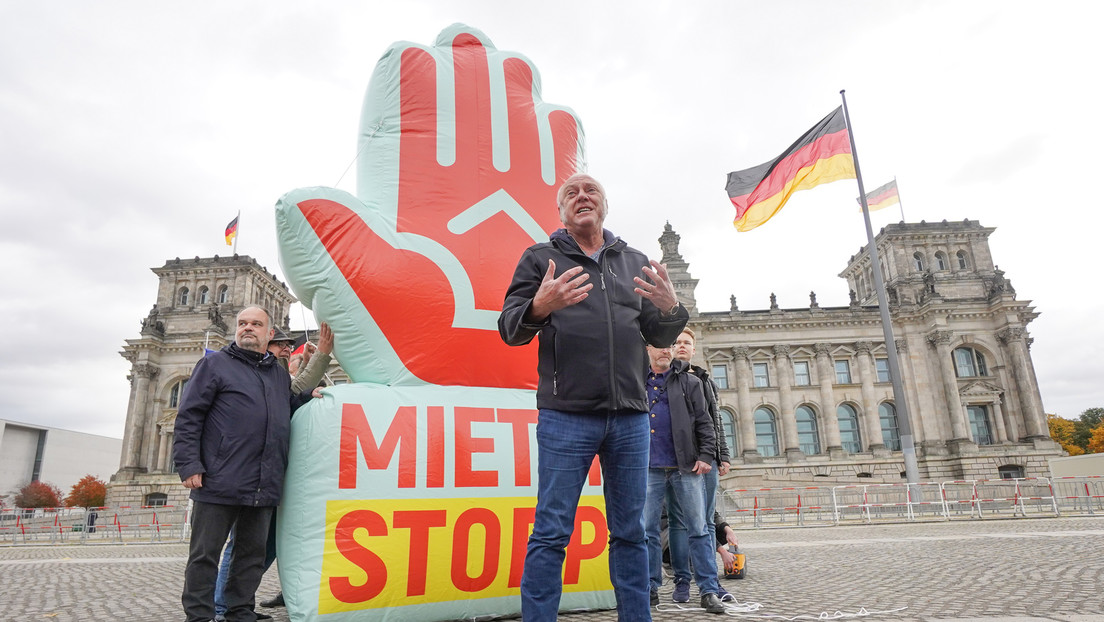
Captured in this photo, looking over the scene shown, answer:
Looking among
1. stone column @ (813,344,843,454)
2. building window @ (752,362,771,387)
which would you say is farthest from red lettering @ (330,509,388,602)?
stone column @ (813,344,843,454)

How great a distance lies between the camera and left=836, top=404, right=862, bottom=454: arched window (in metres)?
42.4

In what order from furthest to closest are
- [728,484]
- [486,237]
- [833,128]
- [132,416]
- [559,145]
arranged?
[132,416] < [728,484] < [833,128] < [559,145] < [486,237]

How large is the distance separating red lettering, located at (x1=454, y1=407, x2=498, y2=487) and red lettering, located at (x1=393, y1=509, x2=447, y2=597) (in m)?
0.26

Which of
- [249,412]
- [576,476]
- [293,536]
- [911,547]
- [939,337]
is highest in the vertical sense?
[939,337]

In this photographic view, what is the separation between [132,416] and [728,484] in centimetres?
4136

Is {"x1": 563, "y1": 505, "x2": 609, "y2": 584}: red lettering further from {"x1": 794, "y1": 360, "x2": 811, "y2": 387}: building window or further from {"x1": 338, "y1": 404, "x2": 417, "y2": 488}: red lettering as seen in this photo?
{"x1": 794, "y1": 360, "x2": 811, "y2": 387}: building window

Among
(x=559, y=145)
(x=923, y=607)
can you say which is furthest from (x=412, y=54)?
(x=923, y=607)

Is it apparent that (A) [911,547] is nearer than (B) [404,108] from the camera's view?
No

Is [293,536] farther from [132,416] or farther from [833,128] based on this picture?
[132,416]

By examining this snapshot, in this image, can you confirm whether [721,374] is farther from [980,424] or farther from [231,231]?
[231,231]

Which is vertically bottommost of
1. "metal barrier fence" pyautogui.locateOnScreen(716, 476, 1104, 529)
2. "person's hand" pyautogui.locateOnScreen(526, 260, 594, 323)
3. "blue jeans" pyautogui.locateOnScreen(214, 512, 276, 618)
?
"metal barrier fence" pyautogui.locateOnScreen(716, 476, 1104, 529)

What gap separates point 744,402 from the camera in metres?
42.1

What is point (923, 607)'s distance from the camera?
3.99 metres

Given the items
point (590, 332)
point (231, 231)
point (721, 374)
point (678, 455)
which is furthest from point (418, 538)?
point (721, 374)
